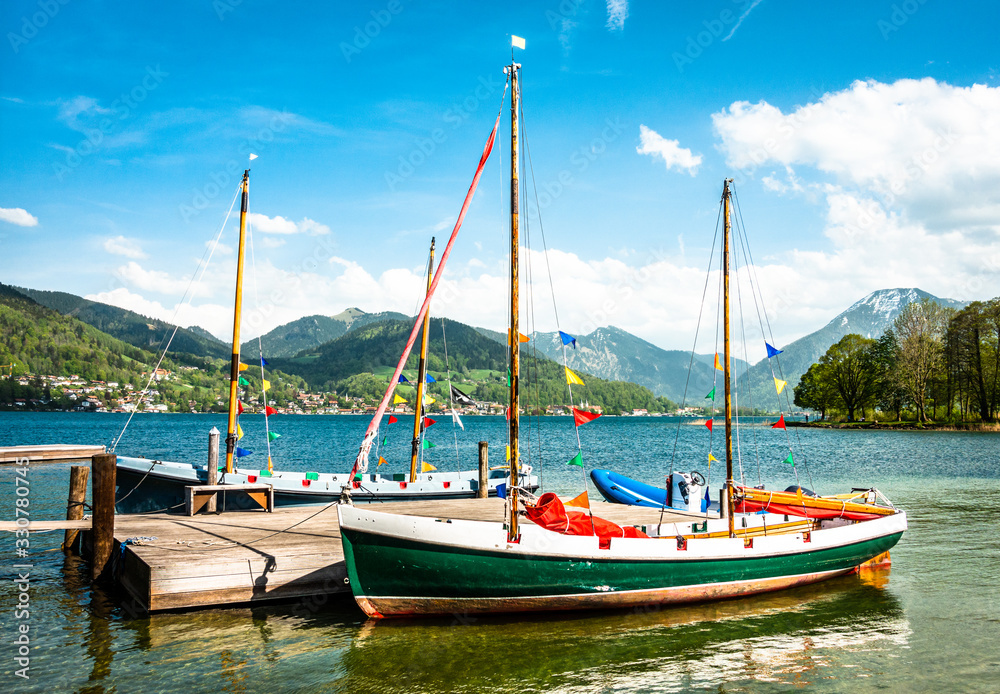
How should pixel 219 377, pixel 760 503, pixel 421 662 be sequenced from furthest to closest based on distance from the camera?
pixel 219 377
pixel 760 503
pixel 421 662

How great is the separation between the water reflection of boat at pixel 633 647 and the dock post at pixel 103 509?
619 cm

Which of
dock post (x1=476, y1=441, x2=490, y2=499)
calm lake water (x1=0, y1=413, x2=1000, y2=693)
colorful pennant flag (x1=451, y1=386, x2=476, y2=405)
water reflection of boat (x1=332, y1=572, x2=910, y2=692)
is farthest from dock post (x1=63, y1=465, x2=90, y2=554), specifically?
dock post (x1=476, y1=441, x2=490, y2=499)

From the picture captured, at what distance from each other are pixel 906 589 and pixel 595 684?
9.77 meters

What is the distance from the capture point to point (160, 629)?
1037 cm

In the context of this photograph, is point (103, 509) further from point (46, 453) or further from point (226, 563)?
point (226, 563)

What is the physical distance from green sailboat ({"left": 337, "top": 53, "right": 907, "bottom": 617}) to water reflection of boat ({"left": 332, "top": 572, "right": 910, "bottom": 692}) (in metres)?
0.35

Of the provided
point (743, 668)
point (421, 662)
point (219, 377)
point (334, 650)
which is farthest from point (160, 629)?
point (219, 377)

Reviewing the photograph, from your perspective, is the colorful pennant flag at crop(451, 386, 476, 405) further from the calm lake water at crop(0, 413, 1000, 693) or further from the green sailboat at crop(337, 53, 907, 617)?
the calm lake water at crop(0, 413, 1000, 693)

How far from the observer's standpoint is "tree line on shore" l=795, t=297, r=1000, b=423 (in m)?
75.8

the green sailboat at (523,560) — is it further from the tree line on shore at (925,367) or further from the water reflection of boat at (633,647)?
the tree line on shore at (925,367)

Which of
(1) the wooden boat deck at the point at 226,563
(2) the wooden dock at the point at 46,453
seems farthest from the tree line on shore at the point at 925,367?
(2) the wooden dock at the point at 46,453

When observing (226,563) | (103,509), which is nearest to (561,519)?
(226,563)

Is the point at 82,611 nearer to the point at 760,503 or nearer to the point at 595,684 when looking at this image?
the point at 595,684

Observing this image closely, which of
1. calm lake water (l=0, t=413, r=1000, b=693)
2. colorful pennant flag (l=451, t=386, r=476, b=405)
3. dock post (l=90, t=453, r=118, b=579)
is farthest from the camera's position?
colorful pennant flag (l=451, t=386, r=476, b=405)
